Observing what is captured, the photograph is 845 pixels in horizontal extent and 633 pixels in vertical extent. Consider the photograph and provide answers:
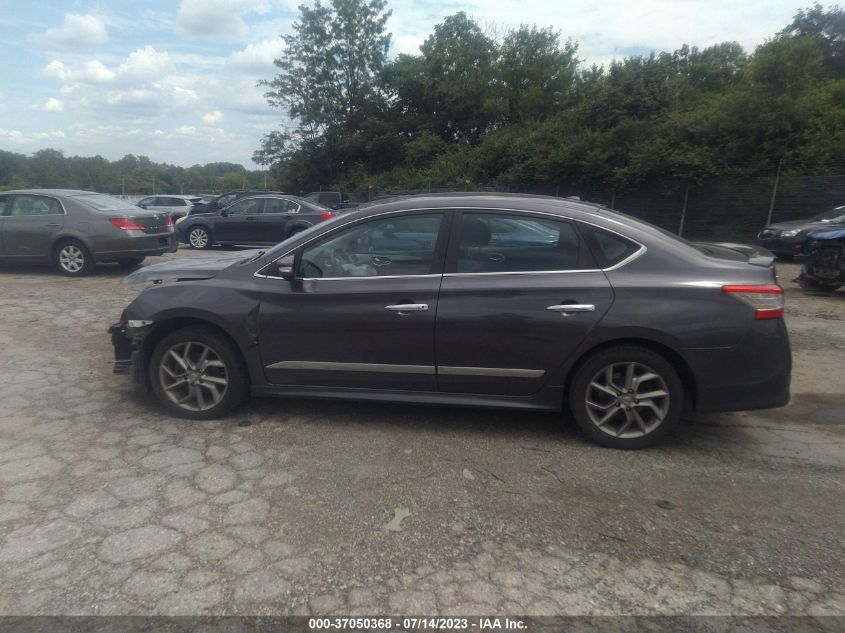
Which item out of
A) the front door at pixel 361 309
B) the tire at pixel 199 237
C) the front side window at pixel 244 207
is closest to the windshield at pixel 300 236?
the front door at pixel 361 309

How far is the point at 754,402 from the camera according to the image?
12.7 feet

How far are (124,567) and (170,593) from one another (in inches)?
12.8

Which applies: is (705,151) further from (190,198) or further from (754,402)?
(190,198)

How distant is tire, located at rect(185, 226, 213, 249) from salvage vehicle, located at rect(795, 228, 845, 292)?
12965mm

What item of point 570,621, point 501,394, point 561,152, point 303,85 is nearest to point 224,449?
point 501,394

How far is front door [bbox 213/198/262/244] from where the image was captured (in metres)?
15.4

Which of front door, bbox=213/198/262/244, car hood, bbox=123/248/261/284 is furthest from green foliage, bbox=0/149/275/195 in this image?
car hood, bbox=123/248/261/284

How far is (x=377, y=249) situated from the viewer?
4.37m

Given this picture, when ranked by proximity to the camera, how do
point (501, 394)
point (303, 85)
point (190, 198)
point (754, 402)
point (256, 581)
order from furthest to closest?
point (303, 85)
point (190, 198)
point (501, 394)
point (754, 402)
point (256, 581)

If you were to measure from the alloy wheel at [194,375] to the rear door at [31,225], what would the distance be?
763 centimetres

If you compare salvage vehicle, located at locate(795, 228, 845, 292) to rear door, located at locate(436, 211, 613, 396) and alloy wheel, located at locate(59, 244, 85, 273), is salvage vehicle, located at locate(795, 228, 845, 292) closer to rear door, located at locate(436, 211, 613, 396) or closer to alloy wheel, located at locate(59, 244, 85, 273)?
rear door, located at locate(436, 211, 613, 396)

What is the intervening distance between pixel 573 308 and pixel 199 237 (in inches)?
548

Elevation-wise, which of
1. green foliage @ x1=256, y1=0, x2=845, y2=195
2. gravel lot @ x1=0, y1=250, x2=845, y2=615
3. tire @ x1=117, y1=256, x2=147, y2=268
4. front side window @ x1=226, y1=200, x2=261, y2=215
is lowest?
gravel lot @ x1=0, y1=250, x2=845, y2=615

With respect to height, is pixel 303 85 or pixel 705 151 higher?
pixel 303 85
